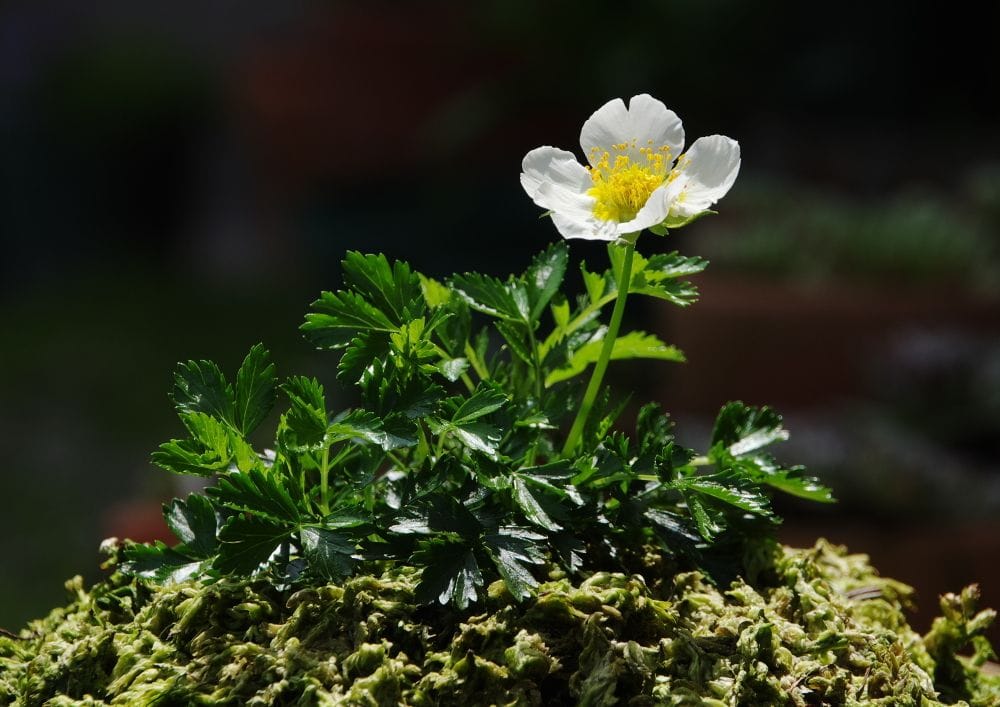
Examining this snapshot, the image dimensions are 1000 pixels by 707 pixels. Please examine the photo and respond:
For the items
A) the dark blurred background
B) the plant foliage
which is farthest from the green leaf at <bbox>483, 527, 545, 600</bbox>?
the dark blurred background

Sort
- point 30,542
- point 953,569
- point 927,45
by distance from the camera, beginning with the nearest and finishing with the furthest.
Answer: point 953,569 < point 30,542 < point 927,45

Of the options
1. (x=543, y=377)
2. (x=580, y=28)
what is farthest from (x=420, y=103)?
(x=543, y=377)

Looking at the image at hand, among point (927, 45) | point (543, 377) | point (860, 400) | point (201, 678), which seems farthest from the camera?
point (927, 45)

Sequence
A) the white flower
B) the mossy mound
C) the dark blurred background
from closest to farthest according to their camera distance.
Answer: the mossy mound < the white flower < the dark blurred background

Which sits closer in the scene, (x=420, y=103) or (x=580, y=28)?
(x=580, y=28)

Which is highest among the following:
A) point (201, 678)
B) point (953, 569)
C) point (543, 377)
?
point (953, 569)

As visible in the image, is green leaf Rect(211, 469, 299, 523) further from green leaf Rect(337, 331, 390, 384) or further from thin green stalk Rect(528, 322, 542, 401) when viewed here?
thin green stalk Rect(528, 322, 542, 401)

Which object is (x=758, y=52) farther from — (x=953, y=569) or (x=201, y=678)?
(x=201, y=678)

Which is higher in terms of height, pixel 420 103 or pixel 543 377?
pixel 420 103

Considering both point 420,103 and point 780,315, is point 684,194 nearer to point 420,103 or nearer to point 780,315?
point 780,315
